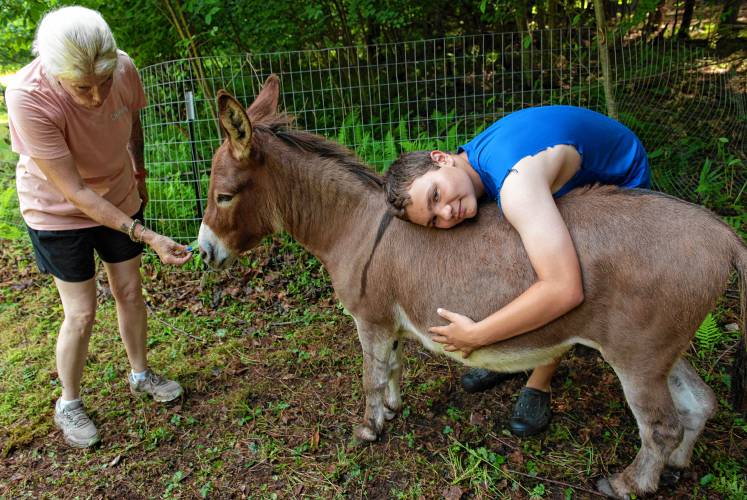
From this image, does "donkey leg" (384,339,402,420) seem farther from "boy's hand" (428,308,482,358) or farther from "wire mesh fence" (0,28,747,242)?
"wire mesh fence" (0,28,747,242)

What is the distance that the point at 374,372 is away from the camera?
10.5 feet

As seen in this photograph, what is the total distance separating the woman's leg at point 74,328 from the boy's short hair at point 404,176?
6.91 ft

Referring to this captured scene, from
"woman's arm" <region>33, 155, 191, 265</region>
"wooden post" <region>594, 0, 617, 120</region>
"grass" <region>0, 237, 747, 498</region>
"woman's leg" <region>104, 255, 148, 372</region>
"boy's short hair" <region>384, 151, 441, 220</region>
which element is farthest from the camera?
"wooden post" <region>594, 0, 617, 120</region>

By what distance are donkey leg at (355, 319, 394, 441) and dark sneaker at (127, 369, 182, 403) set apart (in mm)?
1497

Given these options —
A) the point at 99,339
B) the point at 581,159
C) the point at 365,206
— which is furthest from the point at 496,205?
the point at 99,339

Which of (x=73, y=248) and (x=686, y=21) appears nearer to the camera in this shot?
(x=73, y=248)

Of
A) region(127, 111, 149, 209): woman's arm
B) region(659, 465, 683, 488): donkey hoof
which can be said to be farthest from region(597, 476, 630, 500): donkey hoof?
region(127, 111, 149, 209): woman's arm

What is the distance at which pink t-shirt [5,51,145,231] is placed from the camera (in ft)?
8.66

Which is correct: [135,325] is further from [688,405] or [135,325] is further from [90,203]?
[688,405]

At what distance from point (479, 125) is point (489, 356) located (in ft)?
→ 14.1

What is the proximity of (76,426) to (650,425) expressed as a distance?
3616mm

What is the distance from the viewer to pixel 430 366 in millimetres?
4027

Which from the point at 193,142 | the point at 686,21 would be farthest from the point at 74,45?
the point at 686,21

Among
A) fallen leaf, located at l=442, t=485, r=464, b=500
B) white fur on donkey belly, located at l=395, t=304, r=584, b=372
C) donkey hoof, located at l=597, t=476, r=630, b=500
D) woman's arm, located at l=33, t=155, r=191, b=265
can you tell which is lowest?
fallen leaf, located at l=442, t=485, r=464, b=500
